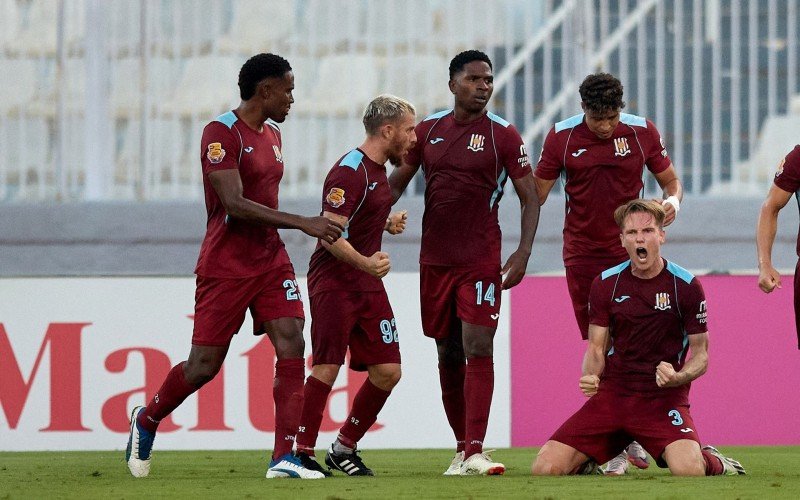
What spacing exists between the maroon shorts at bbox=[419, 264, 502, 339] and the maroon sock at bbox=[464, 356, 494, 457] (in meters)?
0.19

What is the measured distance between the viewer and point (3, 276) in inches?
358

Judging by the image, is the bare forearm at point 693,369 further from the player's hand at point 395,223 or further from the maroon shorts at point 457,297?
the player's hand at point 395,223

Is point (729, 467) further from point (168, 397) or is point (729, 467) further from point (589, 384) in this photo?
point (168, 397)

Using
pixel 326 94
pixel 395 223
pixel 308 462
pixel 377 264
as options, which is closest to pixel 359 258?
pixel 377 264

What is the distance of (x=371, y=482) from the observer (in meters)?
6.21

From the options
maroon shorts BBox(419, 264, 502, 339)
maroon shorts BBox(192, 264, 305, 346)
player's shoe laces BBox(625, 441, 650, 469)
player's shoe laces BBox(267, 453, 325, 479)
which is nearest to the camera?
player's shoe laces BBox(267, 453, 325, 479)

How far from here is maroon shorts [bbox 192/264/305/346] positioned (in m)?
6.44

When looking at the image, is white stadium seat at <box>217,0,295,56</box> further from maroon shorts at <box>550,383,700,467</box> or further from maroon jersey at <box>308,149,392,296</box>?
maroon shorts at <box>550,383,700,467</box>

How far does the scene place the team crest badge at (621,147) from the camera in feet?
23.5

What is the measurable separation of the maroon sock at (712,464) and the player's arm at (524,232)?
1.12m

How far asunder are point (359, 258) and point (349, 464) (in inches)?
41.1

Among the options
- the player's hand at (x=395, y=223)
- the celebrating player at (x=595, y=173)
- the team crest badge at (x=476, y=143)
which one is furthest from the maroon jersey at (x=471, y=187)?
the celebrating player at (x=595, y=173)

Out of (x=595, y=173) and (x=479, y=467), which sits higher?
(x=595, y=173)

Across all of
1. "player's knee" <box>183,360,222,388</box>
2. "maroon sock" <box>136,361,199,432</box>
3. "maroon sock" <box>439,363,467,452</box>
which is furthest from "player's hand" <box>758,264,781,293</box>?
"maroon sock" <box>136,361,199,432</box>
